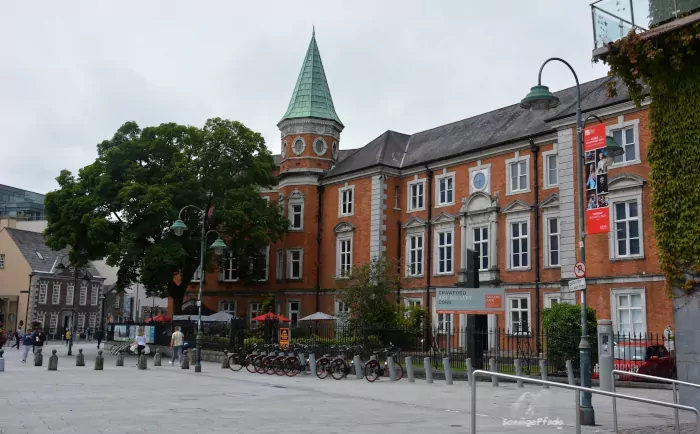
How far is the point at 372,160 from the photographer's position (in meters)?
44.6

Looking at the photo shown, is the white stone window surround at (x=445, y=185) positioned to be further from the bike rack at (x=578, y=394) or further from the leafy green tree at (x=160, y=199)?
the bike rack at (x=578, y=394)

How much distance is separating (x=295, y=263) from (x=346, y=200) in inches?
243

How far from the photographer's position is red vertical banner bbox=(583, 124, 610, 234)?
15.0 metres

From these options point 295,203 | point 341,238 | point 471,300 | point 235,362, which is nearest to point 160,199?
point 295,203

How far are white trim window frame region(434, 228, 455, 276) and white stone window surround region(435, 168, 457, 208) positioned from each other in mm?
1620

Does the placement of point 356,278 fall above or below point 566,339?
above

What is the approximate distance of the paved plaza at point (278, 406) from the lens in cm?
1209

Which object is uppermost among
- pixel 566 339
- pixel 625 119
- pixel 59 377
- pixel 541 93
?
pixel 625 119

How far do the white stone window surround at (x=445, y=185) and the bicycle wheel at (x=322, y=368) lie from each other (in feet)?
53.9

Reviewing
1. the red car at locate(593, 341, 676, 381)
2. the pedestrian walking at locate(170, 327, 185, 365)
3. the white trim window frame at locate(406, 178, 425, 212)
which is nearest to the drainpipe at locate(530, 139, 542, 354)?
the red car at locate(593, 341, 676, 381)

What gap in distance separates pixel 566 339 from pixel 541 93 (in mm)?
13051

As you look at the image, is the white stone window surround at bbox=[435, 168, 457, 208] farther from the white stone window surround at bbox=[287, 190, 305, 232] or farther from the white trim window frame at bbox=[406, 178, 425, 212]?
the white stone window surround at bbox=[287, 190, 305, 232]

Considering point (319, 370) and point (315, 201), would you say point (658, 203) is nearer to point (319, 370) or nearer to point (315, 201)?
point (319, 370)

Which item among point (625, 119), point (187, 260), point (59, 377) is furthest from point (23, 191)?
point (625, 119)
